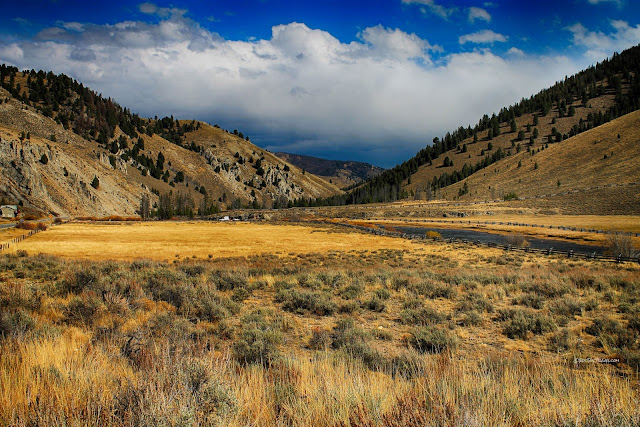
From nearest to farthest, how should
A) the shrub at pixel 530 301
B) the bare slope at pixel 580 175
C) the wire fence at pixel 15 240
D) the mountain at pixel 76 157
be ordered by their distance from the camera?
1. the shrub at pixel 530 301
2. the wire fence at pixel 15 240
3. the mountain at pixel 76 157
4. the bare slope at pixel 580 175

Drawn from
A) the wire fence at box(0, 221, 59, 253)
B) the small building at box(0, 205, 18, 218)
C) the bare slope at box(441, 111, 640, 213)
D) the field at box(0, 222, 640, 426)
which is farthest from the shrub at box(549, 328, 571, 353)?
the bare slope at box(441, 111, 640, 213)

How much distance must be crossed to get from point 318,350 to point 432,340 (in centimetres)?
283

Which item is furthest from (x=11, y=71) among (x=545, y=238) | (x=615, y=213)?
(x=615, y=213)

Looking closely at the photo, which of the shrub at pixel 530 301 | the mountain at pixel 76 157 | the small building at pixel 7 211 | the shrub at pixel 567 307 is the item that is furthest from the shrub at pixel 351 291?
the mountain at pixel 76 157

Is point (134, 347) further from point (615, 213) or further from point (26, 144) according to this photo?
point (26, 144)

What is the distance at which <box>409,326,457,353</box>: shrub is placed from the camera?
7721 mm

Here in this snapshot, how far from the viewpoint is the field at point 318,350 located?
3551 millimetres

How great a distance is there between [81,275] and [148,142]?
687 feet

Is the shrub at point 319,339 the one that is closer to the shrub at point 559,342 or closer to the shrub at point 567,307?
the shrub at point 559,342

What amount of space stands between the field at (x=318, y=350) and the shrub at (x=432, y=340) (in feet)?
0.11

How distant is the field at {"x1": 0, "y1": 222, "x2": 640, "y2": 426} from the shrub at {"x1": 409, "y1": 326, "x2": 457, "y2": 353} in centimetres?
3

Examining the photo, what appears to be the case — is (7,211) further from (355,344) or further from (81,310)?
(355,344)

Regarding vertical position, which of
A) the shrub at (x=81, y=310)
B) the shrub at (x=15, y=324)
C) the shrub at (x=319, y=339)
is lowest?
the shrub at (x=319, y=339)

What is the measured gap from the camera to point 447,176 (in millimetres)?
181250
